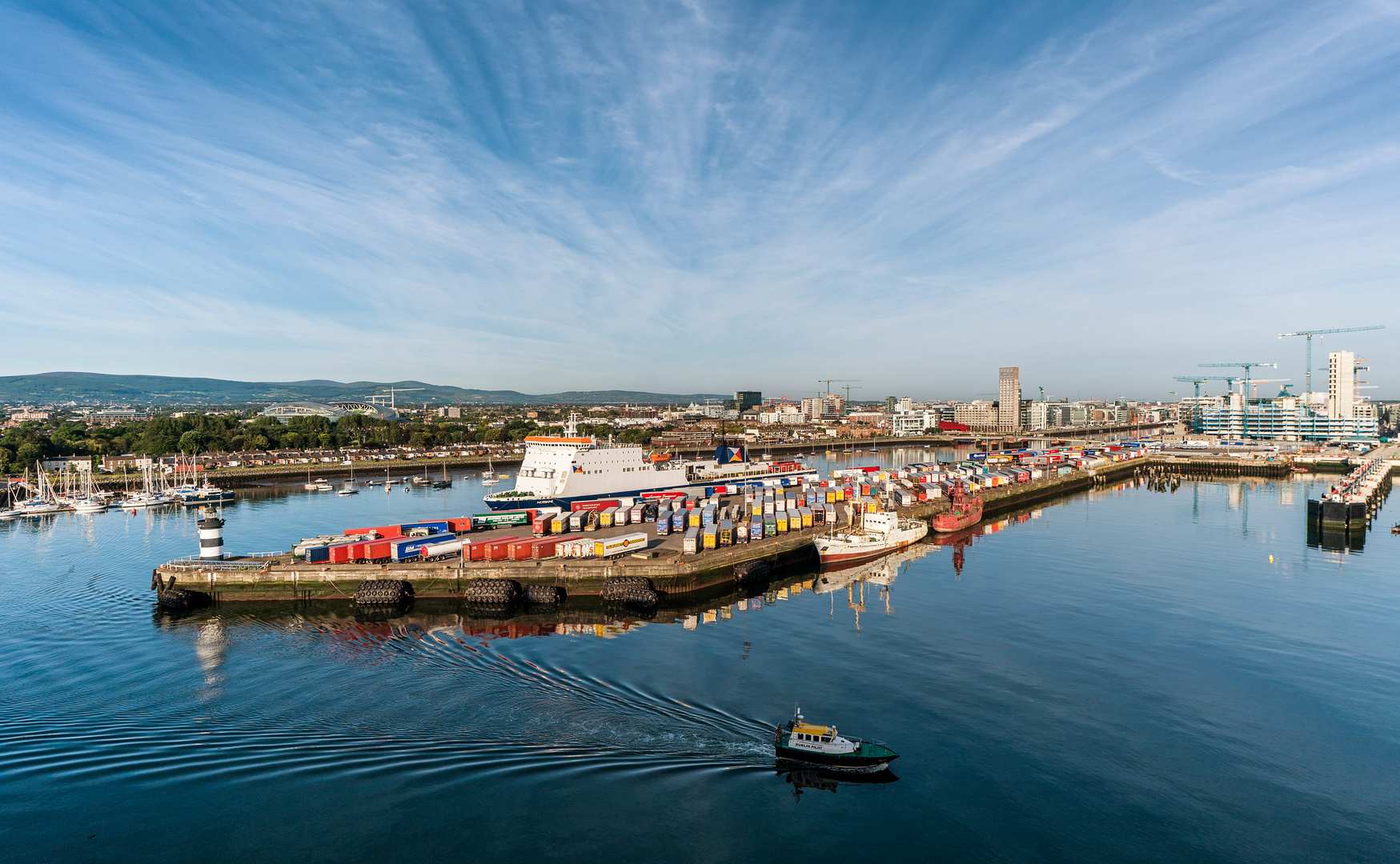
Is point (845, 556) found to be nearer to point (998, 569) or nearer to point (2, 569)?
point (998, 569)

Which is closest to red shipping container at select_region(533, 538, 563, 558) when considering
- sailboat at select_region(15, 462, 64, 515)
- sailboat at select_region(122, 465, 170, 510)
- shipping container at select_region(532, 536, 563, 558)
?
shipping container at select_region(532, 536, 563, 558)

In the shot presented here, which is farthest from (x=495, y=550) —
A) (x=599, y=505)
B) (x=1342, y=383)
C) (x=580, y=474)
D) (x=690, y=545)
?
(x=1342, y=383)

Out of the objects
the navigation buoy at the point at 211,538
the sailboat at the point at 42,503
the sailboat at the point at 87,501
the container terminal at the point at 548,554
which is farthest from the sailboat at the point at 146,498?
the navigation buoy at the point at 211,538

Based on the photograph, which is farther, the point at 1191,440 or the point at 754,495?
the point at 1191,440

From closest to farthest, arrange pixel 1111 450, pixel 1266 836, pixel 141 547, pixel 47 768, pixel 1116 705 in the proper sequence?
pixel 1266 836
pixel 47 768
pixel 1116 705
pixel 141 547
pixel 1111 450

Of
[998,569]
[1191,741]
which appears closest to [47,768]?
[1191,741]

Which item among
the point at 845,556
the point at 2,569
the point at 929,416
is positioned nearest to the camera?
the point at 2,569

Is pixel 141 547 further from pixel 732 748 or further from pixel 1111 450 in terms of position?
pixel 1111 450
